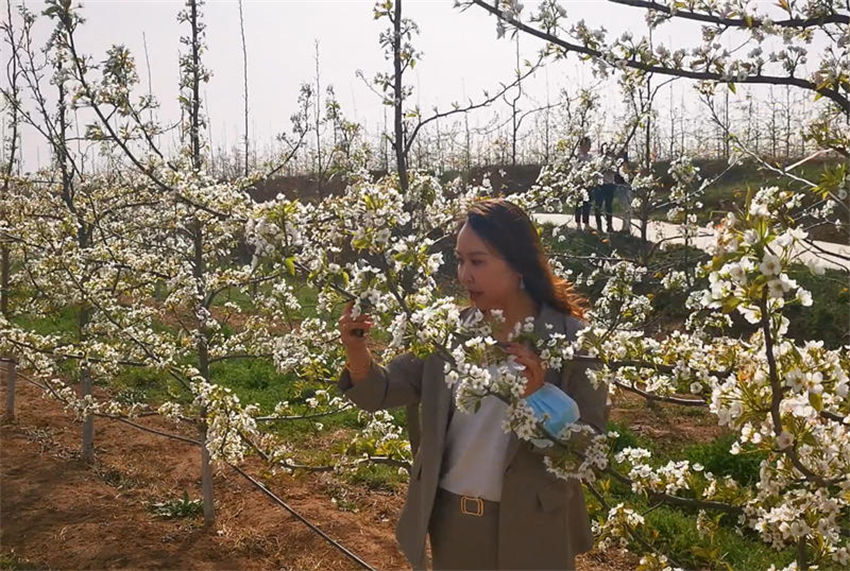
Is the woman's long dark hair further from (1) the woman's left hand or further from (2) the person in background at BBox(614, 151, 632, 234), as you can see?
(2) the person in background at BBox(614, 151, 632, 234)

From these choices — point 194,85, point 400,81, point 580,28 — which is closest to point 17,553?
point 194,85

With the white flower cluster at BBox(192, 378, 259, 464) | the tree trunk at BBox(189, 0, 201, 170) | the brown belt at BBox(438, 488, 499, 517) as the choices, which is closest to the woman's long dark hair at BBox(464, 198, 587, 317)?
the brown belt at BBox(438, 488, 499, 517)

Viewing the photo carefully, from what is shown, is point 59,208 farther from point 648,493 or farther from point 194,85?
point 648,493

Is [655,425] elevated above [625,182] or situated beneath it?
situated beneath

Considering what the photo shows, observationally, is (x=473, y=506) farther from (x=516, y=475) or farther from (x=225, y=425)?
(x=225, y=425)

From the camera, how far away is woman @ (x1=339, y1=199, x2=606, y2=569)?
226 centimetres

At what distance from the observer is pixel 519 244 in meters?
2.43

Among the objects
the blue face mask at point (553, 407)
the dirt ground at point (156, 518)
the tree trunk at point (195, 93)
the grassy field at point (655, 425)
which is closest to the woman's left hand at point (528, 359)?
the blue face mask at point (553, 407)

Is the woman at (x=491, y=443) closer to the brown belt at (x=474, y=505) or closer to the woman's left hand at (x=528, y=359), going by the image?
the brown belt at (x=474, y=505)

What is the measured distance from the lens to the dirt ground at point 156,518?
4633mm

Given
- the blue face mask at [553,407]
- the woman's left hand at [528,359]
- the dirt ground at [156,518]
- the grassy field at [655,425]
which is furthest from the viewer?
the dirt ground at [156,518]

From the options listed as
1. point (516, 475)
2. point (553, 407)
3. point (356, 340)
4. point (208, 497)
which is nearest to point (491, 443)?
point (516, 475)

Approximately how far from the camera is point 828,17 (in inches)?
82.7

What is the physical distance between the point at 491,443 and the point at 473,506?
22 centimetres
